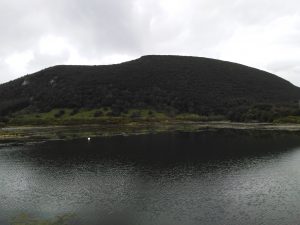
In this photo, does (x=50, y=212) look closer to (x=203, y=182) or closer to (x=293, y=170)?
(x=203, y=182)

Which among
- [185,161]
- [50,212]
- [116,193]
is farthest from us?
[185,161]

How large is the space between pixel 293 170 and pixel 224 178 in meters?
15.9

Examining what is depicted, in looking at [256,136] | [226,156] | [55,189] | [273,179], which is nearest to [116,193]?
[55,189]

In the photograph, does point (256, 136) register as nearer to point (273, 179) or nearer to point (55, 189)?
point (273, 179)

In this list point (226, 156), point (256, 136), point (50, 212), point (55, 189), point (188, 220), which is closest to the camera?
point (188, 220)

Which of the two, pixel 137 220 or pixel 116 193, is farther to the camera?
pixel 116 193

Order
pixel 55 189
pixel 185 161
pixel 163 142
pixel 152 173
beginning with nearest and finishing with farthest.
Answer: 1. pixel 55 189
2. pixel 152 173
3. pixel 185 161
4. pixel 163 142

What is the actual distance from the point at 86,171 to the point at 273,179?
35606 millimetres

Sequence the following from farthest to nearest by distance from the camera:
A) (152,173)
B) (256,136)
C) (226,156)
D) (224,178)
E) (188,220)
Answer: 1. (256,136)
2. (226,156)
3. (152,173)
4. (224,178)
5. (188,220)

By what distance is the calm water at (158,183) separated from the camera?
151 ft

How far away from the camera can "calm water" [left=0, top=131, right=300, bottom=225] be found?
151 ft

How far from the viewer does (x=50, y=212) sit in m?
47.3

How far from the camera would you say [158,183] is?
63.7 m

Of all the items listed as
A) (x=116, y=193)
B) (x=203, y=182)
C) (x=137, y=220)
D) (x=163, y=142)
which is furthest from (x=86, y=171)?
(x=163, y=142)
